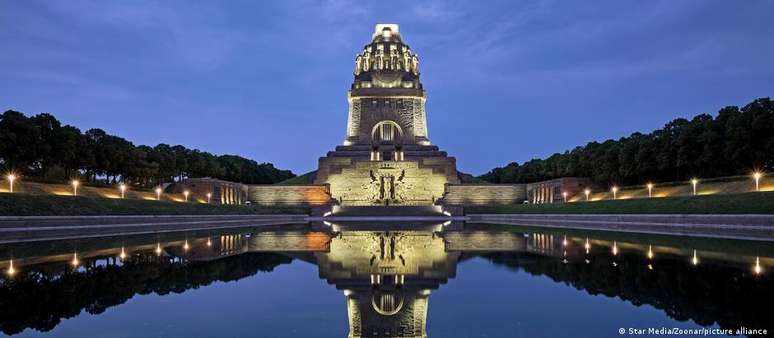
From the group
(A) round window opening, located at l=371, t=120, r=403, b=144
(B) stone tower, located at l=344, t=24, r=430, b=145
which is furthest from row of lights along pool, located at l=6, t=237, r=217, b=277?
(A) round window opening, located at l=371, t=120, r=403, b=144

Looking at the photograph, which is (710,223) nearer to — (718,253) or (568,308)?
(718,253)

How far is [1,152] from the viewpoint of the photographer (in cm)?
3475

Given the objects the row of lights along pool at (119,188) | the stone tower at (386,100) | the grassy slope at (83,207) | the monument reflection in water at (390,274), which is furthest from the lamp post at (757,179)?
the stone tower at (386,100)

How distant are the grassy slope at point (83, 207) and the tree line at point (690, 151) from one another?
33.4 metres

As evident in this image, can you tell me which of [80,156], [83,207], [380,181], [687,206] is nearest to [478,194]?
[380,181]

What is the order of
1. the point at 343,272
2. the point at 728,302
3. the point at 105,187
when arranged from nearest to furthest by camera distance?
the point at 728,302 < the point at 343,272 < the point at 105,187

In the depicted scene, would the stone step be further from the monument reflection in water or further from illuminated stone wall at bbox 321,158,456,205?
the monument reflection in water

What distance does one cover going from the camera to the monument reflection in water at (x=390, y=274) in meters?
6.34

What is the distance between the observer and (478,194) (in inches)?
2269

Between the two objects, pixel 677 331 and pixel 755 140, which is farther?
pixel 755 140

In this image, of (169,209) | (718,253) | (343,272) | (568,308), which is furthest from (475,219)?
(568,308)

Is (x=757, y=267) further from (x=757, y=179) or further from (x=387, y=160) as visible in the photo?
(x=387, y=160)

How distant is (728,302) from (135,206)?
Result: 29.2 metres

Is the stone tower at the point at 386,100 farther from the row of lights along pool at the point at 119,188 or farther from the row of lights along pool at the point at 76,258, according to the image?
the row of lights along pool at the point at 76,258
